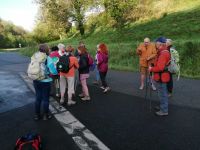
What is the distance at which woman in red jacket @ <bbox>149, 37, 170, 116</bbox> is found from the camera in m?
7.85

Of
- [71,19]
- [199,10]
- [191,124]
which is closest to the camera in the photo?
[191,124]

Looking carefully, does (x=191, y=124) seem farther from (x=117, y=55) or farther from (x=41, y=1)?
(x=41, y=1)

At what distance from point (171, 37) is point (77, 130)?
18.3 meters

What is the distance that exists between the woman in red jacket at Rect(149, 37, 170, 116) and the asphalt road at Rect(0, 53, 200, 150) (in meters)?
0.31

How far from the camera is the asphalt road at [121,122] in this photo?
6.29 m

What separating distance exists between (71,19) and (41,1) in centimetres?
617

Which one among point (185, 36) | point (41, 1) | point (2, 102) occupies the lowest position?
point (2, 102)

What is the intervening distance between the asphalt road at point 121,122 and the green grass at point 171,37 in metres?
5.36

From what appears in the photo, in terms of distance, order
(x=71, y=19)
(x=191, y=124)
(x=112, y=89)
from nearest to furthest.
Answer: (x=191, y=124), (x=112, y=89), (x=71, y=19)

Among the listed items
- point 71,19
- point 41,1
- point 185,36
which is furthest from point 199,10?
point 41,1

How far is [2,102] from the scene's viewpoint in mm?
10883

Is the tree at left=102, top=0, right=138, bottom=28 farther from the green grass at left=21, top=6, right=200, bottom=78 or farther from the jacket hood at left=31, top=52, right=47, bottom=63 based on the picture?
the jacket hood at left=31, top=52, right=47, bottom=63

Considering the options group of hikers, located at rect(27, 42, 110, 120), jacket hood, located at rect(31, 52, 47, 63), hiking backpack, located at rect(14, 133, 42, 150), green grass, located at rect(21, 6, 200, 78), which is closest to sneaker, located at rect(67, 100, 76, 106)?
group of hikers, located at rect(27, 42, 110, 120)

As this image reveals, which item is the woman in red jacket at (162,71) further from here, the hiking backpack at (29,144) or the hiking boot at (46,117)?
the hiking backpack at (29,144)
